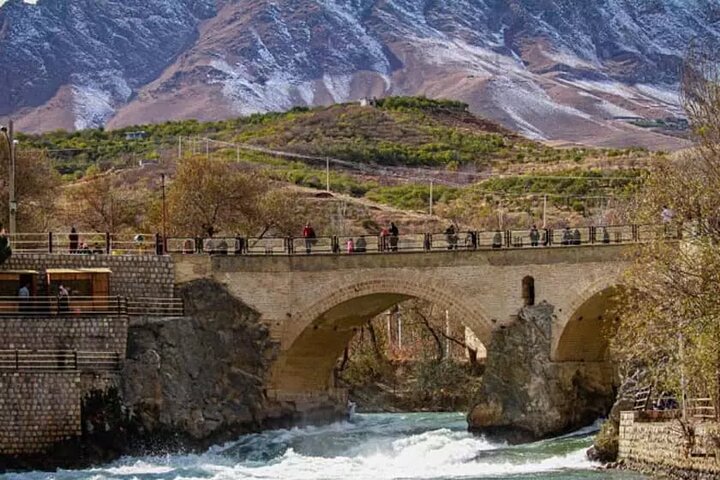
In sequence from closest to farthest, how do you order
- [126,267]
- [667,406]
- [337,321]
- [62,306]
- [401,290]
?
[667,406] → [62,306] → [126,267] → [401,290] → [337,321]

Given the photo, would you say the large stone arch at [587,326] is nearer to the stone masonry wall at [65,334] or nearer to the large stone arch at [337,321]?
the large stone arch at [337,321]

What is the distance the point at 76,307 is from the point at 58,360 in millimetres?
3206

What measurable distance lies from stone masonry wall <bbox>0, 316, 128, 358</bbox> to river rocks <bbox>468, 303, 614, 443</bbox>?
44.8 feet

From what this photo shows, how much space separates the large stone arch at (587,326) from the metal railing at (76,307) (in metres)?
14.5

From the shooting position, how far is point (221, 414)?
67.6 meters

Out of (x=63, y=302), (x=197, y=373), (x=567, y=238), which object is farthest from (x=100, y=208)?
(x=567, y=238)

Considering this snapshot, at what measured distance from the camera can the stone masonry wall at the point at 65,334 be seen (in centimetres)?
6281

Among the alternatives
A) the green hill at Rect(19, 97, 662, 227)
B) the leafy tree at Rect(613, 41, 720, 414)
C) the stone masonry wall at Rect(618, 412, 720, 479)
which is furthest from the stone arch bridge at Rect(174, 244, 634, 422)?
the green hill at Rect(19, 97, 662, 227)

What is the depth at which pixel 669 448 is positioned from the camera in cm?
5125

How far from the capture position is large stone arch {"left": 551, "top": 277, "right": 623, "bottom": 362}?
65.6 meters

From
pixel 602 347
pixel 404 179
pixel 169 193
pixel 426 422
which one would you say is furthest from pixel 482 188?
pixel 602 347

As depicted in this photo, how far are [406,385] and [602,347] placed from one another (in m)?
20.3

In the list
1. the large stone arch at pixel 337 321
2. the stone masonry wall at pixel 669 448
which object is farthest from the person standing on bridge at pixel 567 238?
the stone masonry wall at pixel 669 448

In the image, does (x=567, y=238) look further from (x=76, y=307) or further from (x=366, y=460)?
(x=76, y=307)
